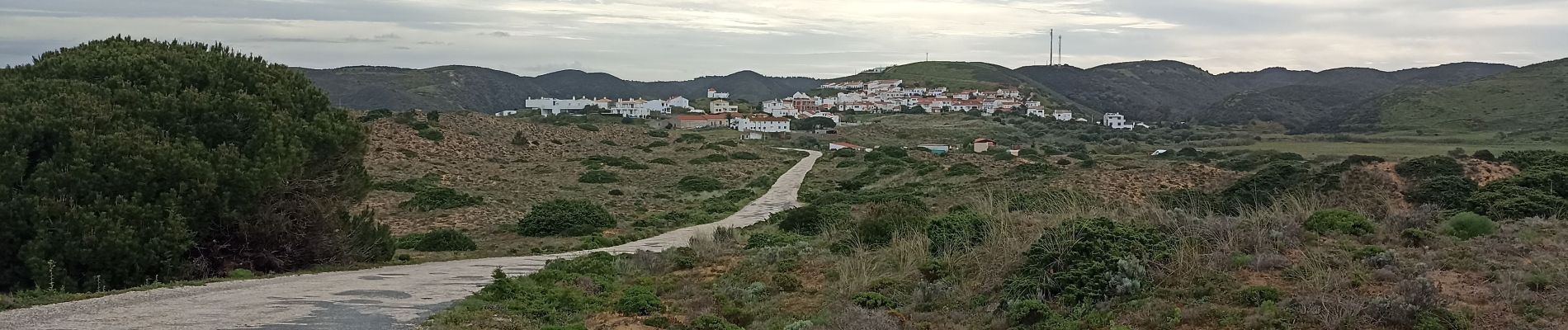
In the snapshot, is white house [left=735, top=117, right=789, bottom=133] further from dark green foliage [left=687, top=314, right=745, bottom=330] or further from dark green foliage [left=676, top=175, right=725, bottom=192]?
A: dark green foliage [left=687, top=314, right=745, bottom=330]

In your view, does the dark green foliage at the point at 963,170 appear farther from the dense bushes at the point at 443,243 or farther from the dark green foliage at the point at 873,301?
the dark green foliage at the point at 873,301

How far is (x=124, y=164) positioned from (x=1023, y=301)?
39.1ft

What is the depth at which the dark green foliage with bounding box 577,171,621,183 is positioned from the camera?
1612 inches

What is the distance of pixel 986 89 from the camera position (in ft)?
587

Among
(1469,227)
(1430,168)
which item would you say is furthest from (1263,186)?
(1469,227)

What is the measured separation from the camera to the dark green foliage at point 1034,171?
3688cm

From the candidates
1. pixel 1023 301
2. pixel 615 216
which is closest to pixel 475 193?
pixel 615 216

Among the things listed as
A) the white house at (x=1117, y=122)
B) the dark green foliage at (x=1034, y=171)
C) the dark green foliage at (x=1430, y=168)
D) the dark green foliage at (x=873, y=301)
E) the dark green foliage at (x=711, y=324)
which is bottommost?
the white house at (x=1117, y=122)

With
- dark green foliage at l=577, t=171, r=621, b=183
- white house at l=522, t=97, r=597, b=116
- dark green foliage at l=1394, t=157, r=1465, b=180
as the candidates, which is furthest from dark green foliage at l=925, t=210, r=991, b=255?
white house at l=522, t=97, r=597, b=116

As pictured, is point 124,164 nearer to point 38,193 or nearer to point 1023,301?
point 38,193

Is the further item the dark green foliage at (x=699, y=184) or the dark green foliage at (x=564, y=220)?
the dark green foliage at (x=699, y=184)

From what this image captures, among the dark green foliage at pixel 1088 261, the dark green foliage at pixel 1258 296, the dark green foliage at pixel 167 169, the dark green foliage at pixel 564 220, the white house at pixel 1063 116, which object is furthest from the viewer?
the white house at pixel 1063 116

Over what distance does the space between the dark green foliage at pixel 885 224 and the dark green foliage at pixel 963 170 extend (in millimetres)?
26436

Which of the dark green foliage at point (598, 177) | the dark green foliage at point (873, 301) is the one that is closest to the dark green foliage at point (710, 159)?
the dark green foliage at point (598, 177)
